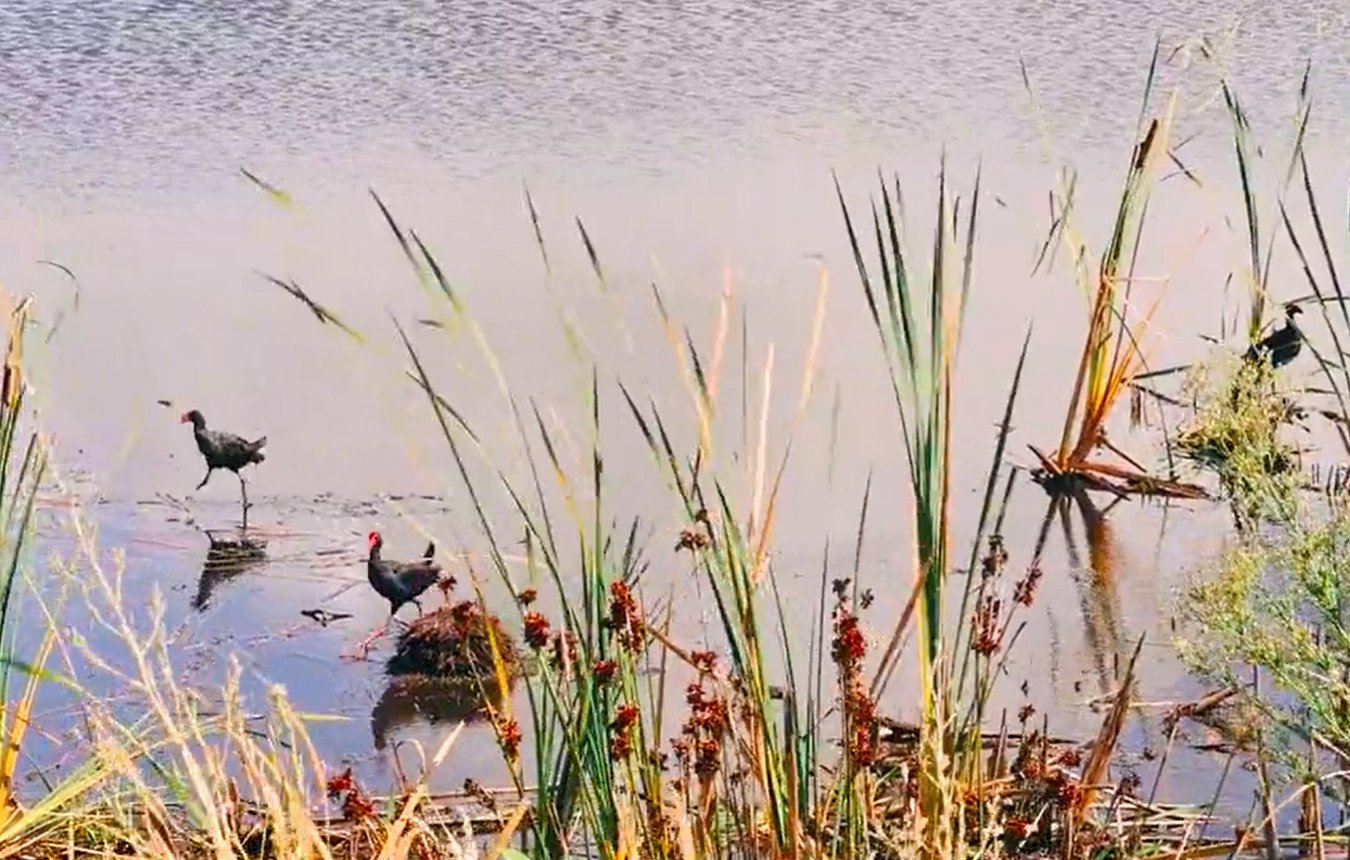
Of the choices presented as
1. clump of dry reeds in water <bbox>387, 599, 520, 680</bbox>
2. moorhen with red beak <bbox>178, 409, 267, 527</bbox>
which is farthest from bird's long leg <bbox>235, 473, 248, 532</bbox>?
clump of dry reeds in water <bbox>387, 599, 520, 680</bbox>

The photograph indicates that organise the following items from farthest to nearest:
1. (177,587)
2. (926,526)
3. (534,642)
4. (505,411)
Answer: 1. (505,411)
2. (177,587)
3. (926,526)
4. (534,642)

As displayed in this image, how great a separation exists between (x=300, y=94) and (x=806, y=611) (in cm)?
582

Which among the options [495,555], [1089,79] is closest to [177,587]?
[495,555]

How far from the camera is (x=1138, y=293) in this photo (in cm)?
572

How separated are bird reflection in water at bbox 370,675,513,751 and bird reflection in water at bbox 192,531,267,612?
2.31 feet

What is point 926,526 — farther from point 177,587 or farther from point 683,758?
point 177,587

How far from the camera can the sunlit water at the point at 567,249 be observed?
4.28 metres

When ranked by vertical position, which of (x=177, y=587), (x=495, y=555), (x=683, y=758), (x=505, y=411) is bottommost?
(x=177, y=587)

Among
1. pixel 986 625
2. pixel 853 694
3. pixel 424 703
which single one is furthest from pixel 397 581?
pixel 853 694

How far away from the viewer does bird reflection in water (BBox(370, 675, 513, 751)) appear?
3.70 meters

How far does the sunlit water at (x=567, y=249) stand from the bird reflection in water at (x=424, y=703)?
0.08ft

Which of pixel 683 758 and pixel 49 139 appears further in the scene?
pixel 49 139

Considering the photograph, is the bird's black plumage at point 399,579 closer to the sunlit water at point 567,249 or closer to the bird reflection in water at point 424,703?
the sunlit water at point 567,249

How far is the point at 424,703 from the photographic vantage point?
3795mm
